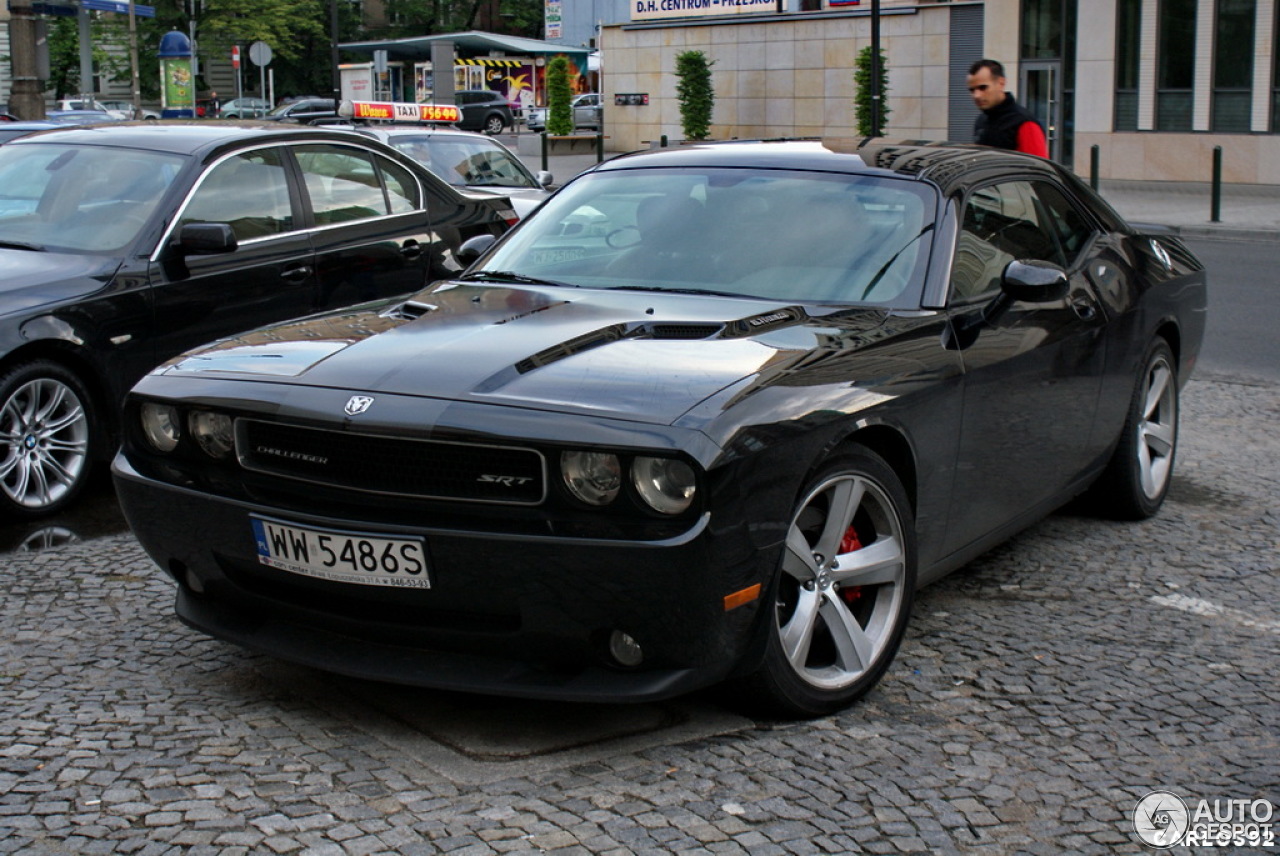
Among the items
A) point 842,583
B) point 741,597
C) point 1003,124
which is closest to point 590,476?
point 741,597

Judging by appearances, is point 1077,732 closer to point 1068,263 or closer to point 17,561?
point 1068,263

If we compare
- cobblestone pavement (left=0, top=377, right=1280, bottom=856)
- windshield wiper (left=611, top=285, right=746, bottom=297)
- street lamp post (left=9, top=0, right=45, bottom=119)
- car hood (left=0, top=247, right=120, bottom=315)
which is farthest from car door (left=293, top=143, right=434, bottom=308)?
street lamp post (left=9, top=0, right=45, bottom=119)

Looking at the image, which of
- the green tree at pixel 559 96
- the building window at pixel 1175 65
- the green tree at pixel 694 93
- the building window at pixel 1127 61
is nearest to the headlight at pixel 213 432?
the building window at pixel 1175 65

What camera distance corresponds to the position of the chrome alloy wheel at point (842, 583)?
375 cm

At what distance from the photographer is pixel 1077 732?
3799mm

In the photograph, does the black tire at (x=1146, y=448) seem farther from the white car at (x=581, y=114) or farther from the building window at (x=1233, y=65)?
the white car at (x=581, y=114)

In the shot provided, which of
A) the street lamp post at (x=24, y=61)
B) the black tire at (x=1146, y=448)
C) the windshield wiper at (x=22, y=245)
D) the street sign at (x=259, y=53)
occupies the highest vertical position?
the street sign at (x=259, y=53)

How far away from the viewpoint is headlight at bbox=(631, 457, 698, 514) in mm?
3322

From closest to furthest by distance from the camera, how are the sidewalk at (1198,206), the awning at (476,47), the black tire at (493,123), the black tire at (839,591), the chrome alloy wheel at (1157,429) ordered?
the black tire at (839,591) < the chrome alloy wheel at (1157,429) < the sidewalk at (1198,206) < the black tire at (493,123) < the awning at (476,47)

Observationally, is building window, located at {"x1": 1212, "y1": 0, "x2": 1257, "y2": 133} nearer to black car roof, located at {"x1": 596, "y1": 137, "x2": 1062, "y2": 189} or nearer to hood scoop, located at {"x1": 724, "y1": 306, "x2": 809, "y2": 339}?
black car roof, located at {"x1": 596, "y1": 137, "x2": 1062, "y2": 189}

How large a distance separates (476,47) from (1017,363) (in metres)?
74.8

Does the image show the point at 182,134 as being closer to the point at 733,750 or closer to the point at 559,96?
the point at 733,750

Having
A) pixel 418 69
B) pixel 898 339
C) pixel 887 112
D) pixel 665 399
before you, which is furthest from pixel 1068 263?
pixel 418 69

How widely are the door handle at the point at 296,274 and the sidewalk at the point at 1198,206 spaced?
11.5 m
